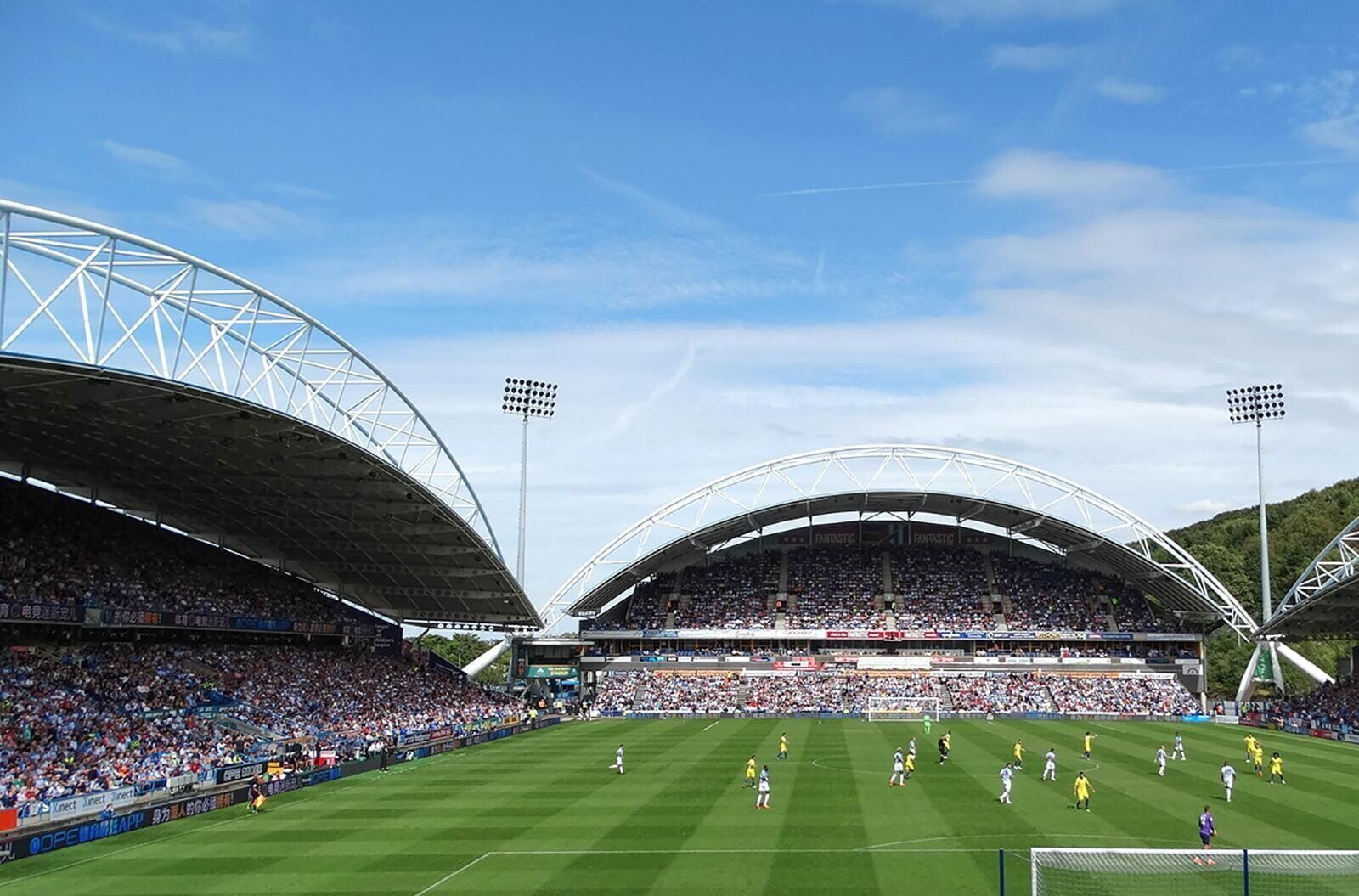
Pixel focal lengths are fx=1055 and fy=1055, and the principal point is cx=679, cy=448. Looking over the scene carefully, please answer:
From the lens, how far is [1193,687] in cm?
7738

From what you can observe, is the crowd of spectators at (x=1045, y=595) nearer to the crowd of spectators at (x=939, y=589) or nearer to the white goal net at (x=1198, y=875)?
the crowd of spectators at (x=939, y=589)

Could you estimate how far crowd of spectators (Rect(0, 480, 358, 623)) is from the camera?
44.8 metres

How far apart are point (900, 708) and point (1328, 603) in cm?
2607

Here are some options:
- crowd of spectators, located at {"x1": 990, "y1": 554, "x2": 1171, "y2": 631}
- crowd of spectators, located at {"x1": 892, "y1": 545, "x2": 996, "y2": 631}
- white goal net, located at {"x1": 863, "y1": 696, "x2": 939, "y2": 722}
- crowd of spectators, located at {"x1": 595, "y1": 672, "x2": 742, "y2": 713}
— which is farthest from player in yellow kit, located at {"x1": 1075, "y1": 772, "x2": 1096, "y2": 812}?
crowd of spectators, located at {"x1": 990, "y1": 554, "x2": 1171, "y2": 631}

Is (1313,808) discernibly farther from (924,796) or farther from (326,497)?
(326,497)

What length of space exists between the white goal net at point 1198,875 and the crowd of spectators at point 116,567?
38.2 m

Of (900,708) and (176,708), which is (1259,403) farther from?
(176,708)

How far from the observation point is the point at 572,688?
277 feet

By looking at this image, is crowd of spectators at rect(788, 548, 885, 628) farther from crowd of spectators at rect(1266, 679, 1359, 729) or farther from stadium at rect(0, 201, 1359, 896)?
crowd of spectators at rect(1266, 679, 1359, 729)

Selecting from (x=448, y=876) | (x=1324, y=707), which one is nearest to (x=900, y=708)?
(x=1324, y=707)

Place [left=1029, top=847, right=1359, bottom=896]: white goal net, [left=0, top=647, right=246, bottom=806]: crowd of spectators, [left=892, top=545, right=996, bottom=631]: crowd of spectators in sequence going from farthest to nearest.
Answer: [left=892, top=545, right=996, bottom=631]: crowd of spectators < [left=0, top=647, right=246, bottom=806]: crowd of spectators < [left=1029, top=847, right=1359, bottom=896]: white goal net

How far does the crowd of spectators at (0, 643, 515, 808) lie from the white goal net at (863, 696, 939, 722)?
24.5 meters

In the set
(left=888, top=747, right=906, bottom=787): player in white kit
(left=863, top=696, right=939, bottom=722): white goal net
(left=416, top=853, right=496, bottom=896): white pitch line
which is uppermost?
(left=888, top=747, right=906, bottom=787): player in white kit

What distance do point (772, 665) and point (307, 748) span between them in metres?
42.0
